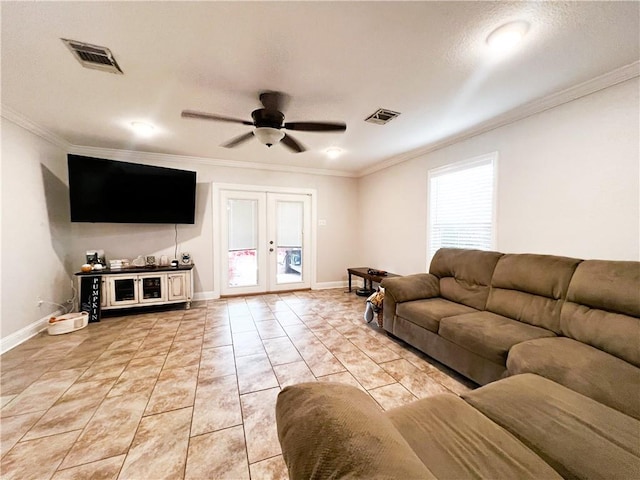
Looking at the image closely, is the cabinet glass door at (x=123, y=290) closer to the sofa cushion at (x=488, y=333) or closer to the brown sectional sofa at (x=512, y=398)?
the brown sectional sofa at (x=512, y=398)

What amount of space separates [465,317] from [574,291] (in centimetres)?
80

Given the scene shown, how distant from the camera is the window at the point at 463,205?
311cm

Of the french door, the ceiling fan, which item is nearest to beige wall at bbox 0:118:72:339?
the french door

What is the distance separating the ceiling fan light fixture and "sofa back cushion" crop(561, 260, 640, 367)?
2.88 metres

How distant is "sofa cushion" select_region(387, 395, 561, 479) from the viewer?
857mm

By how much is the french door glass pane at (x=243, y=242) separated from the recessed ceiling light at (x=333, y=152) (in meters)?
1.77

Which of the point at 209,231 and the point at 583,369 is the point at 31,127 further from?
the point at 583,369

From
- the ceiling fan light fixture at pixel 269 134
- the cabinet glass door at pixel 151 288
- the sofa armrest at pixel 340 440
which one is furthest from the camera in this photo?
the cabinet glass door at pixel 151 288

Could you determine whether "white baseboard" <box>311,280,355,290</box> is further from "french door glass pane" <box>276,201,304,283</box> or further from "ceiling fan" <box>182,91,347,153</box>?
"ceiling fan" <box>182,91,347,153</box>

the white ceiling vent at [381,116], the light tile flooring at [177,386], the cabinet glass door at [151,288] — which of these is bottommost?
the light tile flooring at [177,386]

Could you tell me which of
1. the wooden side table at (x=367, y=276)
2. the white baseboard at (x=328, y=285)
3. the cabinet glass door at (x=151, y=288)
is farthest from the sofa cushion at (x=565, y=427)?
the white baseboard at (x=328, y=285)

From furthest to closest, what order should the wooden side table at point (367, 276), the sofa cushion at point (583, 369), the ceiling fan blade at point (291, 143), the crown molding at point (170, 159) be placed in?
1. the wooden side table at point (367, 276)
2. the crown molding at point (170, 159)
3. the ceiling fan blade at point (291, 143)
4. the sofa cushion at point (583, 369)

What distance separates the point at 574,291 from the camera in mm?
1985

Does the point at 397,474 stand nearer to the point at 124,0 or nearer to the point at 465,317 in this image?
the point at 465,317
